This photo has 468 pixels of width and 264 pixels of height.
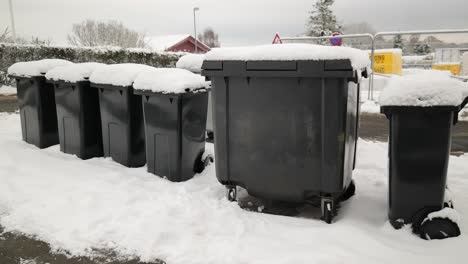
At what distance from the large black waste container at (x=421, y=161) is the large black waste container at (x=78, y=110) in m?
3.65

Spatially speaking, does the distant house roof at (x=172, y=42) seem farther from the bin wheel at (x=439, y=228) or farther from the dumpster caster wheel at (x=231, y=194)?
the bin wheel at (x=439, y=228)

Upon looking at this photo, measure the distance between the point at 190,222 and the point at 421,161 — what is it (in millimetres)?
1818

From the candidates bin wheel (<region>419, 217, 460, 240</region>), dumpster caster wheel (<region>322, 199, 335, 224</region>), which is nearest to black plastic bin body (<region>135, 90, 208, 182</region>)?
dumpster caster wheel (<region>322, 199, 335, 224</region>)

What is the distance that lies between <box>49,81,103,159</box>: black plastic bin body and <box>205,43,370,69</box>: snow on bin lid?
2295 millimetres

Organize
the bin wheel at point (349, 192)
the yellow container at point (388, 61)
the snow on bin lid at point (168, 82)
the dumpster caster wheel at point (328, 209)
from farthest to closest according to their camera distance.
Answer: the yellow container at point (388, 61), the snow on bin lid at point (168, 82), the bin wheel at point (349, 192), the dumpster caster wheel at point (328, 209)

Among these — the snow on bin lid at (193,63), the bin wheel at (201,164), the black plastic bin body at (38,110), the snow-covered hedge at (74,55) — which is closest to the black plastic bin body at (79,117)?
the black plastic bin body at (38,110)

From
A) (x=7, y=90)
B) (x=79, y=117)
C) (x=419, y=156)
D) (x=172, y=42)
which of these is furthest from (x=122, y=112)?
(x=172, y=42)

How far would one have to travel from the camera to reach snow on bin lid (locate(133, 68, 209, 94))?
358 centimetres

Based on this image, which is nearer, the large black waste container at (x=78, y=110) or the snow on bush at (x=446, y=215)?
the snow on bush at (x=446, y=215)

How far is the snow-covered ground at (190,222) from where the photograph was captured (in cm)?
235

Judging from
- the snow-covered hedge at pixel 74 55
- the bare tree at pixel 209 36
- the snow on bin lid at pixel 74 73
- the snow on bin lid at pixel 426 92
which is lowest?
the snow on bin lid at pixel 426 92

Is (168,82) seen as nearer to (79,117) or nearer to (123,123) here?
(123,123)

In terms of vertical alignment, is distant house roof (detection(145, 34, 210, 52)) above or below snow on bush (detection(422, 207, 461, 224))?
above

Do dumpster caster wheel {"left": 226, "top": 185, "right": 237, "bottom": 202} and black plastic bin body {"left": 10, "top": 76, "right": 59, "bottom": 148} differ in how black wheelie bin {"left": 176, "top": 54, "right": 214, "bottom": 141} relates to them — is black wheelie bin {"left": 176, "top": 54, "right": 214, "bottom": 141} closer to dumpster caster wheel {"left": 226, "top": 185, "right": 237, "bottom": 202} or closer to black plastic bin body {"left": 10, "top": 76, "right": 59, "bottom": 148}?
black plastic bin body {"left": 10, "top": 76, "right": 59, "bottom": 148}
